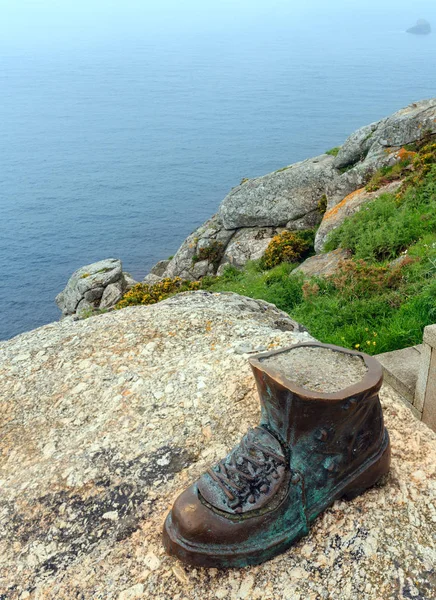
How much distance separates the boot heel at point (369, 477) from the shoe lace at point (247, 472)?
66 centimetres

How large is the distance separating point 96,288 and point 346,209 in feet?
38.7

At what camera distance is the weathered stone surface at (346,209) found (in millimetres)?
16266

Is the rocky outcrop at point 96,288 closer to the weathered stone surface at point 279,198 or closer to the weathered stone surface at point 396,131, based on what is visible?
the weathered stone surface at point 279,198

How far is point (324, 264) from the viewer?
14070mm

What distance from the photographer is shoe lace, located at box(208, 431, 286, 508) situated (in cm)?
331

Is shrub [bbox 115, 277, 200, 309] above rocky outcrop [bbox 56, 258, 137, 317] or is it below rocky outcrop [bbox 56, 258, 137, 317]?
above

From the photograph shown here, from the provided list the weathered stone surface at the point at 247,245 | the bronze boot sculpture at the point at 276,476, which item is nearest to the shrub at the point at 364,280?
the bronze boot sculpture at the point at 276,476

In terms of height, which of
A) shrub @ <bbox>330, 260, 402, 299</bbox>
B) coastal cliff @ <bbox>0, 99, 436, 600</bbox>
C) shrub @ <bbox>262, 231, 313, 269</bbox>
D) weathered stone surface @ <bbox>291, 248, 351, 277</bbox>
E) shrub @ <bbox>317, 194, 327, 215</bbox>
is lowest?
shrub @ <bbox>262, 231, 313, 269</bbox>

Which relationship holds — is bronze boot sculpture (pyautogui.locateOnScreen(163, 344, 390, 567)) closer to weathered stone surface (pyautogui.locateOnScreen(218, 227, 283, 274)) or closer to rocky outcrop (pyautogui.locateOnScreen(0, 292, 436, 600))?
rocky outcrop (pyautogui.locateOnScreen(0, 292, 436, 600))

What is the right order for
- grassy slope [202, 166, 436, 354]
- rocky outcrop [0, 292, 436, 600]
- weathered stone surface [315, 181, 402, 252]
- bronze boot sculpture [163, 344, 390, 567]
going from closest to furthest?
bronze boot sculpture [163, 344, 390, 567] < rocky outcrop [0, 292, 436, 600] < grassy slope [202, 166, 436, 354] < weathered stone surface [315, 181, 402, 252]

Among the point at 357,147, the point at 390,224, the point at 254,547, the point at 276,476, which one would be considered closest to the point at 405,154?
the point at 357,147

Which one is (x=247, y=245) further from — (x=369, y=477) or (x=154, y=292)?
(x=369, y=477)

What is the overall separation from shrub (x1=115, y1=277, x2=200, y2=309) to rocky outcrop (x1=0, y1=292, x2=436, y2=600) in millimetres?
10095

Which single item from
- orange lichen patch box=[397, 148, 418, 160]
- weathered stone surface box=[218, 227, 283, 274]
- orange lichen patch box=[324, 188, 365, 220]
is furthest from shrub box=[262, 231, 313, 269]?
orange lichen patch box=[397, 148, 418, 160]
